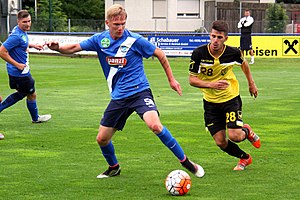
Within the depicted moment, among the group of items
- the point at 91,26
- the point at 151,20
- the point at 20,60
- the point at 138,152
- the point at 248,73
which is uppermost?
the point at 248,73

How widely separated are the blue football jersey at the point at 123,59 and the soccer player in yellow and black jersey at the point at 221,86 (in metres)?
0.79

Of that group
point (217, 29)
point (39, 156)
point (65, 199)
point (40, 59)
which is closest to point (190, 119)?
point (39, 156)

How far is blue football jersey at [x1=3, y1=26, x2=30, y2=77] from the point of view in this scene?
45.1 feet

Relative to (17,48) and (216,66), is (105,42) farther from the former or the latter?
(17,48)

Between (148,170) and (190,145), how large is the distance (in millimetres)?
2157

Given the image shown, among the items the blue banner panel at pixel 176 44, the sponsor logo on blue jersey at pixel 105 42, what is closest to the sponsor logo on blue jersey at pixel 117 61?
the sponsor logo on blue jersey at pixel 105 42

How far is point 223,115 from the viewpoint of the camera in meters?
9.78

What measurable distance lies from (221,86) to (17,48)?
5536 mm

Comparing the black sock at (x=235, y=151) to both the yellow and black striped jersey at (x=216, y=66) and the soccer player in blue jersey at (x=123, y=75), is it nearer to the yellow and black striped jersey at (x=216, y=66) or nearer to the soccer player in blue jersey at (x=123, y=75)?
the yellow and black striped jersey at (x=216, y=66)

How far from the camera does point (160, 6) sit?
58.2 metres

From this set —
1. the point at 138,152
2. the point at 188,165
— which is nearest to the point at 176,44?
the point at 138,152

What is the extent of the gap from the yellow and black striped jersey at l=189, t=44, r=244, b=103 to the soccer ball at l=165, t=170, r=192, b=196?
174cm

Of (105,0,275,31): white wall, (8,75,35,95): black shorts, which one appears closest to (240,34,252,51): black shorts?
(8,75,35,95): black shorts

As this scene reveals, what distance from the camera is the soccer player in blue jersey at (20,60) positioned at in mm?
13547
